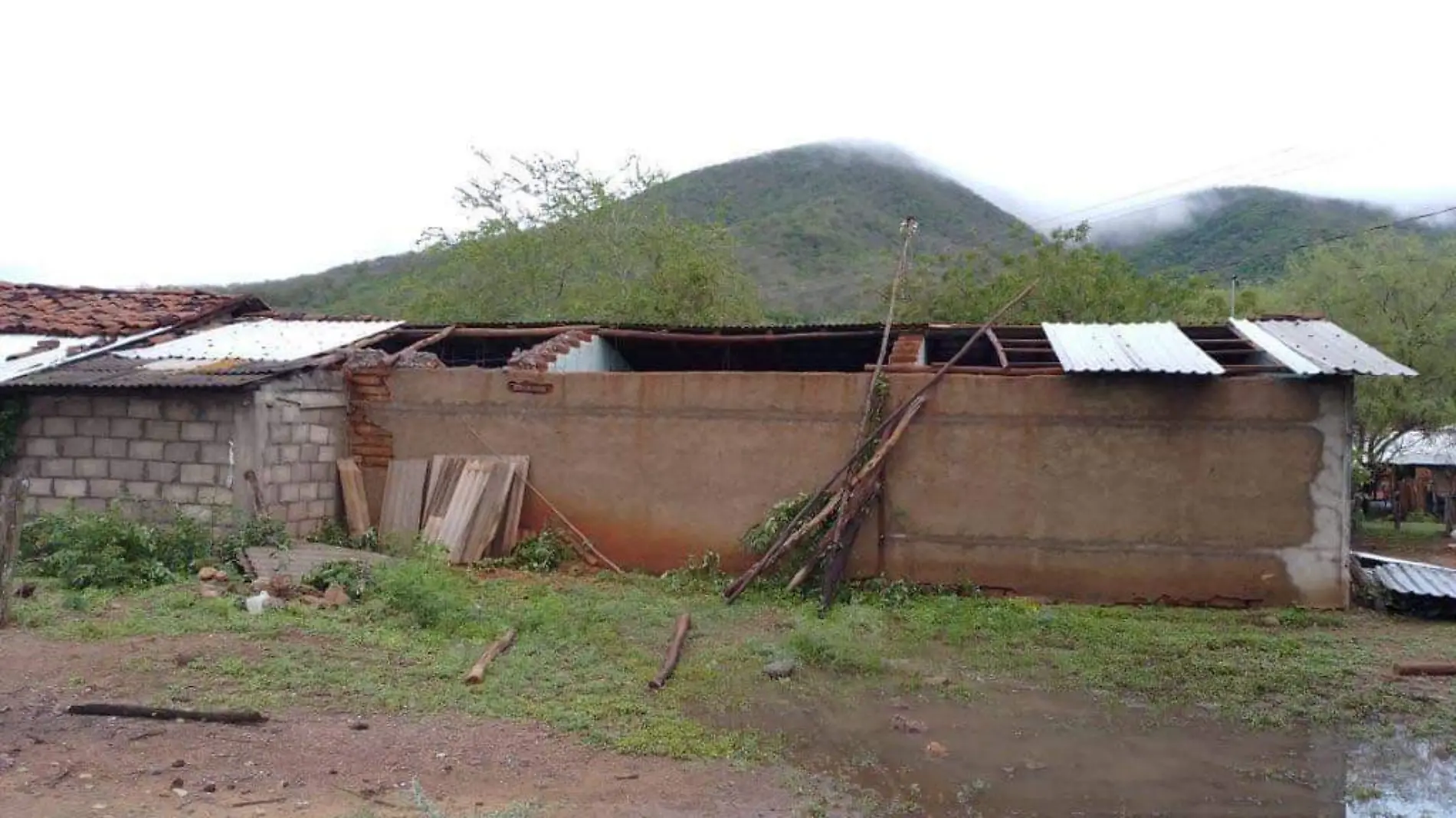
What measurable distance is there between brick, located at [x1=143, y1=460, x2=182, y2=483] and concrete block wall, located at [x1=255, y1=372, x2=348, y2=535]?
0.91 metres

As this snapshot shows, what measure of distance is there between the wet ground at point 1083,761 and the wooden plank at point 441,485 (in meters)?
5.46

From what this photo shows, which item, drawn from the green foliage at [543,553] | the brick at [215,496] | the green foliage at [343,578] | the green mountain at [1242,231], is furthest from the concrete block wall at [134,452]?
the green mountain at [1242,231]

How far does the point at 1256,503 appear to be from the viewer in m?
9.76

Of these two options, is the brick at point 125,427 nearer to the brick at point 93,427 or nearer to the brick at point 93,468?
the brick at point 93,427

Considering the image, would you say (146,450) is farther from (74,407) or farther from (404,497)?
(404,497)

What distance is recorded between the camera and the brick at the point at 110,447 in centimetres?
1126

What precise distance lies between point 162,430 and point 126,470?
2.06ft

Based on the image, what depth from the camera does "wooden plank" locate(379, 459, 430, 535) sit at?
11578 mm

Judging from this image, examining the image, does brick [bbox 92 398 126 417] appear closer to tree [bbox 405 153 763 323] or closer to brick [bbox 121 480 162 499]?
brick [bbox 121 480 162 499]

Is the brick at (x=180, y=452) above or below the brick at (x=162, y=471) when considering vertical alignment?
above

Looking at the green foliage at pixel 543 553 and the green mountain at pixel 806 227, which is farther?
the green mountain at pixel 806 227

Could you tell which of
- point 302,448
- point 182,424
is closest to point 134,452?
→ point 182,424

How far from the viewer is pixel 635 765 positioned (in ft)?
18.7

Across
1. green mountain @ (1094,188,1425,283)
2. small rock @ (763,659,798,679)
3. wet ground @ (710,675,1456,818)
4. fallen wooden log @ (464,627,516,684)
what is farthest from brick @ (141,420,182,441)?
green mountain @ (1094,188,1425,283)
